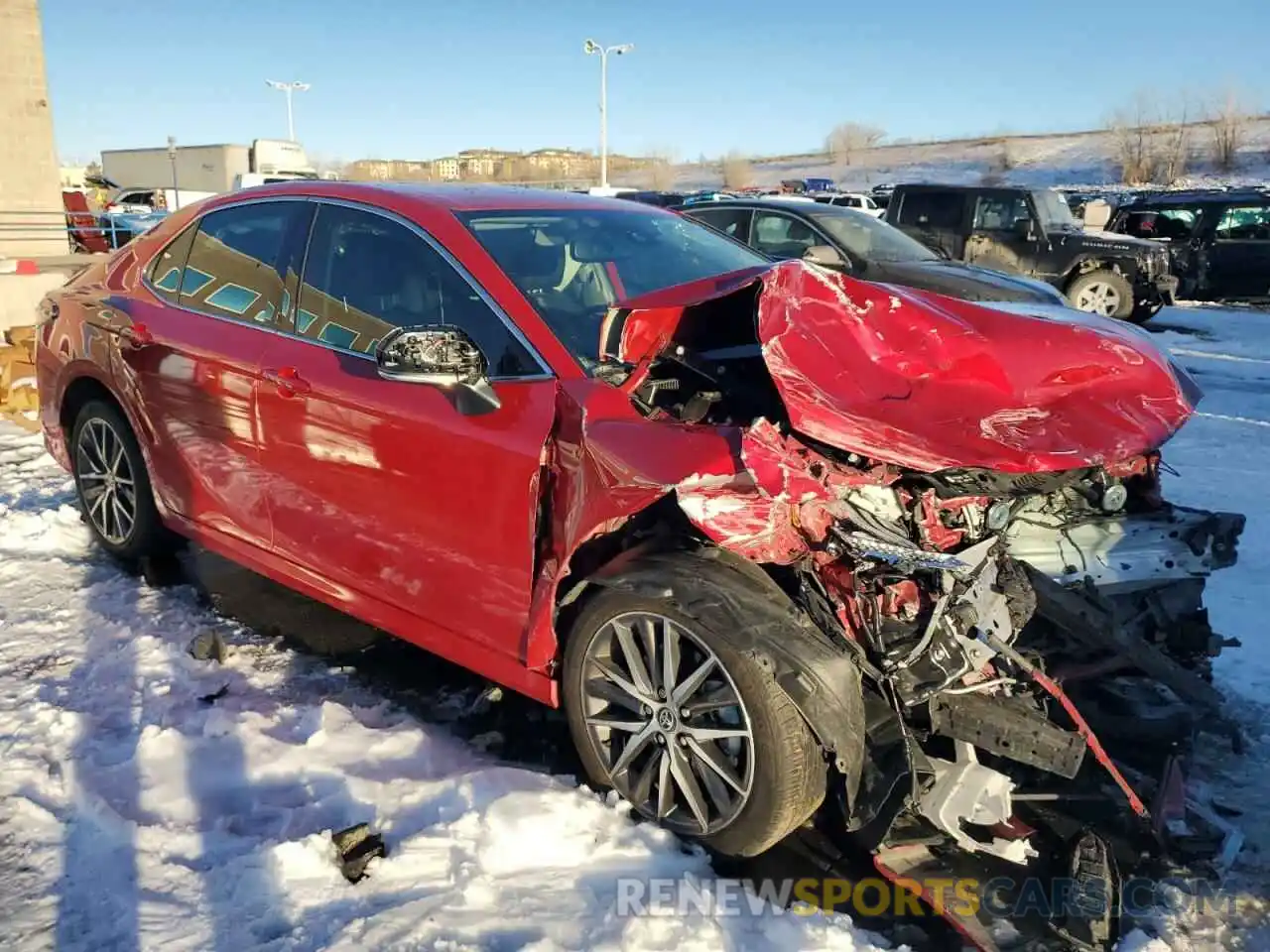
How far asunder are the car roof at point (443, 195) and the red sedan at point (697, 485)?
0.11 feet

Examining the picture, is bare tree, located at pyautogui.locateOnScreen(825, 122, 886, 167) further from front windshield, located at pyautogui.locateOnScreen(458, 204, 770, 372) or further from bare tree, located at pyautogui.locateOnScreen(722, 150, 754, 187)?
front windshield, located at pyautogui.locateOnScreen(458, 204, 770, 372)

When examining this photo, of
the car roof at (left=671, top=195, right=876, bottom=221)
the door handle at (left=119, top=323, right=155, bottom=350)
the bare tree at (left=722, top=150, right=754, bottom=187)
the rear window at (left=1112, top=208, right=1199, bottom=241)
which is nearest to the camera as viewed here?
the door handle at (left=119, top=323, right=155, bottom=350)

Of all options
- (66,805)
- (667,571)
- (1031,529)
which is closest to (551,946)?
(667,571)

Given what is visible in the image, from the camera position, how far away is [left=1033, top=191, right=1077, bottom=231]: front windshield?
45.9ft

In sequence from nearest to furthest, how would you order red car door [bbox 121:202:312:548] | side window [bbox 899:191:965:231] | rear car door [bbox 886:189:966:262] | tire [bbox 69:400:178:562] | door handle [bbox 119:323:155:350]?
red car door [bbox 121:202:312:548] < door handle [bbox 119:323:155:350] < tire [bbox 69:400:178:562] < rear car door [bbox 886:189:966:262] < side window [bbox 899:191:965:231]

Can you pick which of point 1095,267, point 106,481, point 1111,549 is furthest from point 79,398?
point 1095,267

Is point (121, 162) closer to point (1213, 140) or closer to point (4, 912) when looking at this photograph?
point (4, 912)

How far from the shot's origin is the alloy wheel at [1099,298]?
13836 millimetres

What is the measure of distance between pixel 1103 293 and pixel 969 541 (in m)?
12.5

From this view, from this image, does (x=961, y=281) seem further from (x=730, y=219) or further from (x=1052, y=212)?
(x=1052, y=212)

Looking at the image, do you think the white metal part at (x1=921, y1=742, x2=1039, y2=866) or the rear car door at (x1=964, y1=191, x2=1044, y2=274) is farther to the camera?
the rear car door at (x1=964, y1=191, x2=1044, y2=274)

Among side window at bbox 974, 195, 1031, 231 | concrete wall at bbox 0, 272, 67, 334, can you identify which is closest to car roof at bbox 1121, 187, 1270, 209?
side window at bbox 974, 195, 1031, 231

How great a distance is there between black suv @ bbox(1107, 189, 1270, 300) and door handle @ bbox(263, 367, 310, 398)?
15.4 meters

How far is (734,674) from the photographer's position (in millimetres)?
2605
